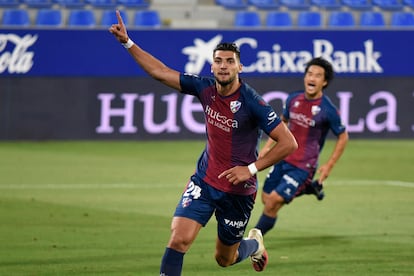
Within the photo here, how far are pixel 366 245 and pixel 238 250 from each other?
293 centimetres

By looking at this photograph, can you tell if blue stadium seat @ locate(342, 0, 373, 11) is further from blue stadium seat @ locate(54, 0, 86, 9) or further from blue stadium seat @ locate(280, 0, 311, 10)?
blue stadium seat @ locate(54, 0, 86, 9)

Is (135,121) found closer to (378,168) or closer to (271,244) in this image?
(378,168)

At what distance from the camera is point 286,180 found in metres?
12.1

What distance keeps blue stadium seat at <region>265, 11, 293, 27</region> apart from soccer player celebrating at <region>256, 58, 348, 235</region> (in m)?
14.2

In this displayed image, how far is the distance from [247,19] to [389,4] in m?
3.92

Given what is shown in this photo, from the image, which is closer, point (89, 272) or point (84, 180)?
point (89, 272)

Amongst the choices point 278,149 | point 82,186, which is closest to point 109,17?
point 82,186

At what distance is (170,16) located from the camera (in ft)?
88.8

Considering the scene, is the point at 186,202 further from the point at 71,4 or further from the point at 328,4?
the point at 328,4

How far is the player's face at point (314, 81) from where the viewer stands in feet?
40.0

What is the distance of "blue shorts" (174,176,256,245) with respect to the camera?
8523 mm

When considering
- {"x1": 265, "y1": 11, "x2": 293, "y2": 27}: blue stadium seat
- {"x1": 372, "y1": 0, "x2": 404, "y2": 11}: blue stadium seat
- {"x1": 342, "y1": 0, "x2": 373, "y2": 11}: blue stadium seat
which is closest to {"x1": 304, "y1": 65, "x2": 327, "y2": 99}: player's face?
{"x1": 265, "y1": 11, "x2": 293, "y2": 27}: blue stadium seat

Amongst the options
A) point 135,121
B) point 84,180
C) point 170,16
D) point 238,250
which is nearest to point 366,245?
point 238,250

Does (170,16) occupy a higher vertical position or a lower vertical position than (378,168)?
higher
